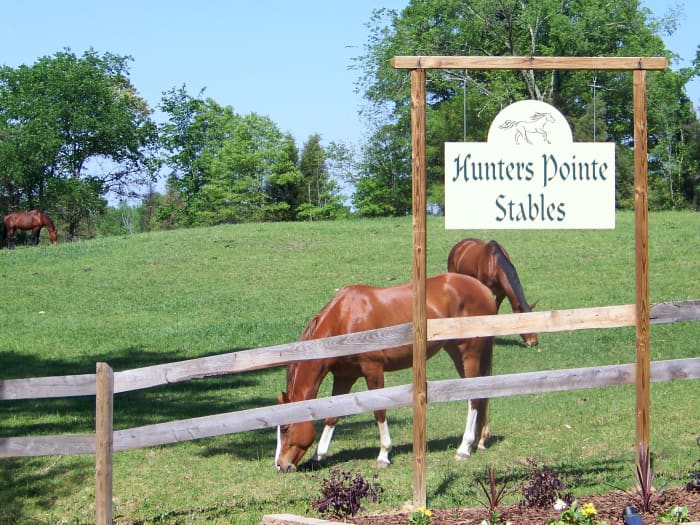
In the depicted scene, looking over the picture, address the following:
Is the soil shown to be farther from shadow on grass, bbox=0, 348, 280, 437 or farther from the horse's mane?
the horse's mane

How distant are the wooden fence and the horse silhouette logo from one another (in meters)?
1.22

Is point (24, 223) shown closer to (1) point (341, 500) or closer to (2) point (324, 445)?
(2) point (324, 445)

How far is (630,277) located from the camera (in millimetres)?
20625

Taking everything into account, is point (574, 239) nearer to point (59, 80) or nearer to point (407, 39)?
point (407, 39)

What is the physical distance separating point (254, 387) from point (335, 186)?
53.9 meters

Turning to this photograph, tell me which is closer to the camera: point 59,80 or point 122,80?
point 59,80

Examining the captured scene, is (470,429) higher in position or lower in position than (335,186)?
lower

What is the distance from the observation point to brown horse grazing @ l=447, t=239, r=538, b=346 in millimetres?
14138

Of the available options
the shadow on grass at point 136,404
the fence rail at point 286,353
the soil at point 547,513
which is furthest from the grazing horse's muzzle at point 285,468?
the shadow on grass at point 136,404

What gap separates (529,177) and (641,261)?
3.36 feet

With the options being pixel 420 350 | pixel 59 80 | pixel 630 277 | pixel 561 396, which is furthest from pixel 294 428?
pixel 59 80

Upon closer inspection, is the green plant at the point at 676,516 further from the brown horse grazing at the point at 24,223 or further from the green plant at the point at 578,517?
the brown horse grazing at the point at 24,223

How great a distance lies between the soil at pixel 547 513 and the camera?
213 inches

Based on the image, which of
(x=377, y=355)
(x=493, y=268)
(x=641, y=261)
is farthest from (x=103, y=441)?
(x=493, y=268)
